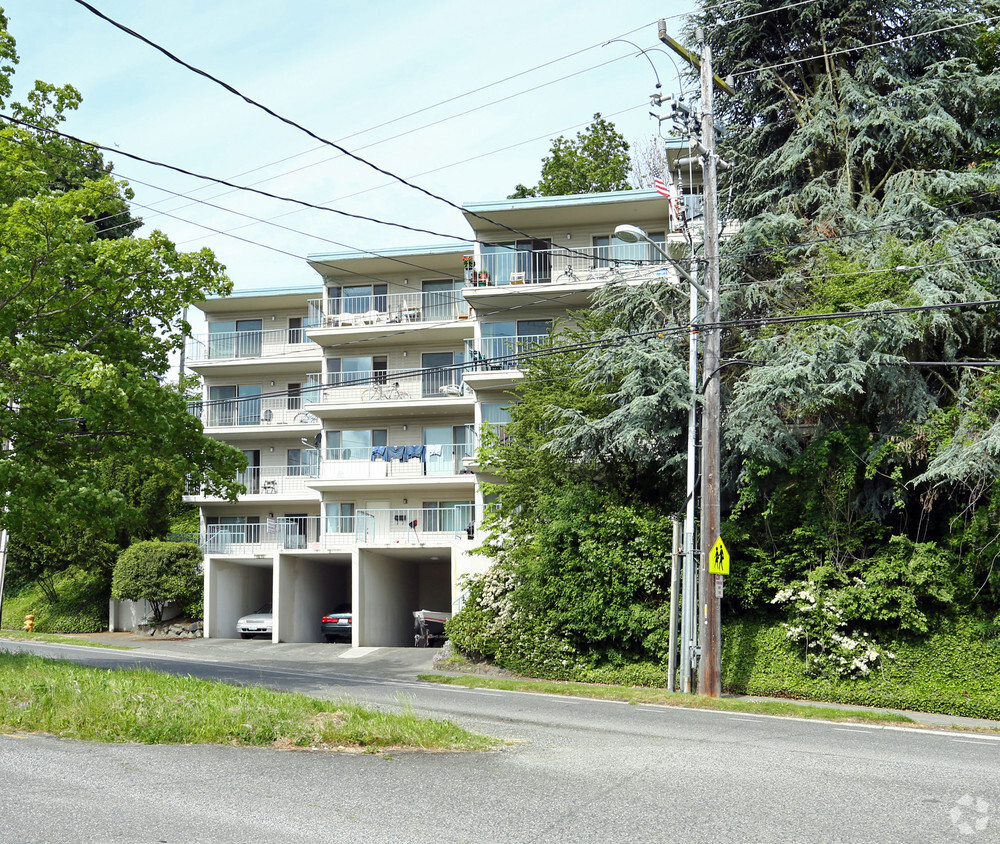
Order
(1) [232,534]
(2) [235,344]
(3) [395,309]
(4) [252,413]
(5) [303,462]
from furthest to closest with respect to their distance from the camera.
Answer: (4) [252,413] < (2) [235,344] < (5) [303,462] < (3) [395,309] < (1) [232,534]

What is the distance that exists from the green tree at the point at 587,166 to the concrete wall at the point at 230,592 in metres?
21.2

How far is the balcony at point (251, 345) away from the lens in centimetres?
4009

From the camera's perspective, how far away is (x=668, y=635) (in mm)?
20312

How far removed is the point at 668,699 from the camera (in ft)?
57.7

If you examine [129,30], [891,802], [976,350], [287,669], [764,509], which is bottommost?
[287,669]

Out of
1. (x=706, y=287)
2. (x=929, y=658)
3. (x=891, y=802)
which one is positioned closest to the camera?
(x=891, y=802)

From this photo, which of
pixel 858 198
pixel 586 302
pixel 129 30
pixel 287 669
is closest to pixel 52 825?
pixel 129 30

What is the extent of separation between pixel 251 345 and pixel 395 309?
7836 millimetres

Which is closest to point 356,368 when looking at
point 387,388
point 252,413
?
point 387,388

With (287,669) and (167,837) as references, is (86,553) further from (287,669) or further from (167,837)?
(167,837)

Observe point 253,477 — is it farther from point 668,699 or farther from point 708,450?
point 668,699

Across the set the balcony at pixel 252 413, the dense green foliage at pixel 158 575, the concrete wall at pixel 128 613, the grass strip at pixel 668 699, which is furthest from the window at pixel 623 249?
the concrete wall at pixel 128 613

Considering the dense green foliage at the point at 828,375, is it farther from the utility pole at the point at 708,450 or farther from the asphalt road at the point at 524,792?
the asphalt road at the point at 524,792

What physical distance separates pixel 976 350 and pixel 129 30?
56.2ft
